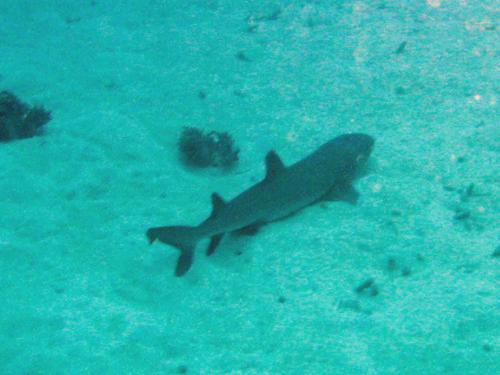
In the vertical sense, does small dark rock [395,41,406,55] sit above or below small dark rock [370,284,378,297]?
above

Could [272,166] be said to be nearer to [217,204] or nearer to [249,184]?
[217,204]

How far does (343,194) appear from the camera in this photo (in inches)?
236

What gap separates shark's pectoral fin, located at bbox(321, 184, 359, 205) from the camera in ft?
19.4

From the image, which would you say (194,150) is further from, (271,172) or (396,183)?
(396,183)

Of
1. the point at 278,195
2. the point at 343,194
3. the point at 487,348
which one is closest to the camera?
the point at 487,348

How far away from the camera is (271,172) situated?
561cm

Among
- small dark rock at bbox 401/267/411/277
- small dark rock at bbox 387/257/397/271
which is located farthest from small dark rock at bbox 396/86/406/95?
small dark rock at bbox 401/267/411/277

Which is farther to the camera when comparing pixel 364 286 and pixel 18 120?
pixel 18 120

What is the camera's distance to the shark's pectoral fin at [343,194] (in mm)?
5922

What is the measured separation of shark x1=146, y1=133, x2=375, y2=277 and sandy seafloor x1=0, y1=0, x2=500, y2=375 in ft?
0.75

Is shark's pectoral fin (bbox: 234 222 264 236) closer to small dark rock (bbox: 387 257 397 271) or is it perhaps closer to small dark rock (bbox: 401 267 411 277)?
small dark rock (bbox: 387 257 397 271)

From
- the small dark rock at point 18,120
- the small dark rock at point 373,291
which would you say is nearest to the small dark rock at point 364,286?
the small dark rock at point 373,291

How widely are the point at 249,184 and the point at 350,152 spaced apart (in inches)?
62.4

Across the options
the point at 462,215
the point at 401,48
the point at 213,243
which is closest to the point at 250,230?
the point at 213,243
